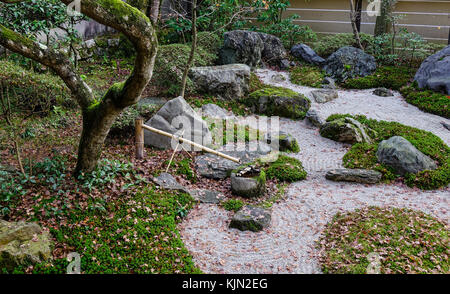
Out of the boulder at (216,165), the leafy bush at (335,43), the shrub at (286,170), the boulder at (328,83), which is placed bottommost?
the shrub at (286,170)

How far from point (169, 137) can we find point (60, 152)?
270 centimetres

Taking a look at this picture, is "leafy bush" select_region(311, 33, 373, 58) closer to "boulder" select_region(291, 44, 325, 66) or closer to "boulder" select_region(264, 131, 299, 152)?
"boulder" select_region(291, 44, 325, 66)

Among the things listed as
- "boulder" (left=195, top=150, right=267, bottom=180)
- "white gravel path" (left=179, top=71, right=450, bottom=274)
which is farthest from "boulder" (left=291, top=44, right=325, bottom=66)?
"boulder" (left=195, top=150, right=267, bottom=180)

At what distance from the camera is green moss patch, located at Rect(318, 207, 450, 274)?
5.70 meters

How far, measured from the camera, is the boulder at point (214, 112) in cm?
1138

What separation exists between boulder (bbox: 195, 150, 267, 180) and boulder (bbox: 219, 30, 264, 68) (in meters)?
6.52

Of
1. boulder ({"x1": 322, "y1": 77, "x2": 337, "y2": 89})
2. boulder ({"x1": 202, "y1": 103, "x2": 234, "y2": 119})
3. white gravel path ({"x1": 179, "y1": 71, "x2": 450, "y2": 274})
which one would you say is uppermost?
boulder ({"x1": 322, "y1": 77, "x2": 337, "y2": 89})

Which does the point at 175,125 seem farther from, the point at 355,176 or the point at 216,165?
the point at 355,176

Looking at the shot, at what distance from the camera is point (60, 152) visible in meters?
7.93

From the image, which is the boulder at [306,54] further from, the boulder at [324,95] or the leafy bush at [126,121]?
the leafy bush at [126,121]

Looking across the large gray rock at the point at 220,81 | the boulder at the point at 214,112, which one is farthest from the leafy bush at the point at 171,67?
the boulder at the point at 214,112

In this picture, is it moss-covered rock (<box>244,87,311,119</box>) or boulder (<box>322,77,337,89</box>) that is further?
boulder (<box>322,77,337,89</box>)

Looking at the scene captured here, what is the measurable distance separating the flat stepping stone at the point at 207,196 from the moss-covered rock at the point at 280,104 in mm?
5314

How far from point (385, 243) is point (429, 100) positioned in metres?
8.78
